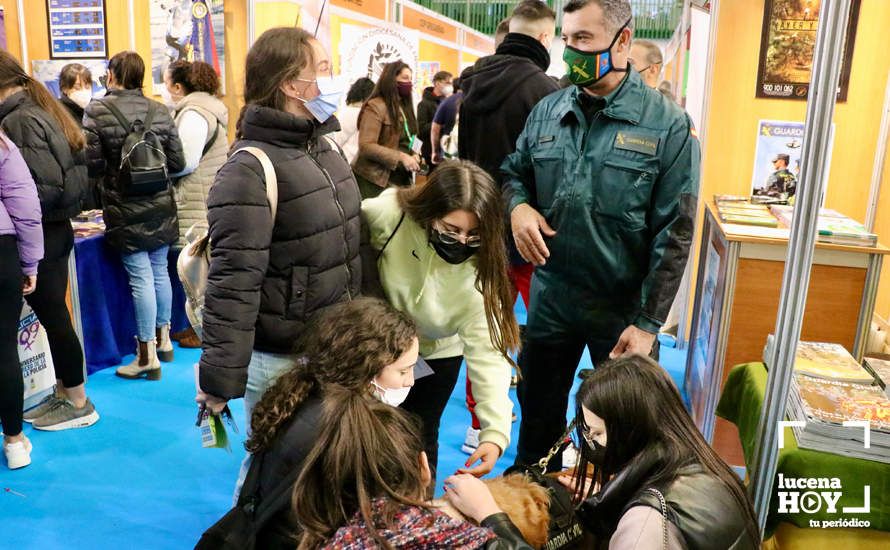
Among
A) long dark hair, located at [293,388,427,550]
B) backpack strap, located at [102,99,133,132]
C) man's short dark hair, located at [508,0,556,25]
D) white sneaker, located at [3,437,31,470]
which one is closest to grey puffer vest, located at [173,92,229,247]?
backpack strap, located at [102,99,133,132]

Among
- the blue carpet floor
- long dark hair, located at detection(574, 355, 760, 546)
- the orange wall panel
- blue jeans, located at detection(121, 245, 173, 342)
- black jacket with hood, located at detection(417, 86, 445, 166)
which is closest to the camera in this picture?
long dark hair, located at detection(574, 355, 760, 546)

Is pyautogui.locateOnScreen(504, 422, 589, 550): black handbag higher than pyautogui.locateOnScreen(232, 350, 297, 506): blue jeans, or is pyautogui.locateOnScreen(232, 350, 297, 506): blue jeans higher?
pyautogui.locateOnScreen(232, 350, 297, 506): blue jeans

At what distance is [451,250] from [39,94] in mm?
1932

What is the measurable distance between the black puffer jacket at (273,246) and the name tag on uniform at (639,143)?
28.0 inches

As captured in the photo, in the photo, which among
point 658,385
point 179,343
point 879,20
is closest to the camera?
point 658,385

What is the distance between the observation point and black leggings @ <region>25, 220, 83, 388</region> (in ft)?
9.89

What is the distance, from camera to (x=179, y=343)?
4.46 m

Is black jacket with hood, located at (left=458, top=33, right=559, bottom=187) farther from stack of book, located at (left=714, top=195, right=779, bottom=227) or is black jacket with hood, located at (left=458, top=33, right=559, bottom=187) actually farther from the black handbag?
the black handbag

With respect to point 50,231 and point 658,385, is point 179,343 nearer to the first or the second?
point 50,231

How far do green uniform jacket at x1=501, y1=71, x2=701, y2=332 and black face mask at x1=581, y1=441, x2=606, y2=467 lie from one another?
423 mm

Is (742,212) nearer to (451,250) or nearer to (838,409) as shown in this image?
(838,409)

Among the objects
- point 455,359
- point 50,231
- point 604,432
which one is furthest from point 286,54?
point 50,231

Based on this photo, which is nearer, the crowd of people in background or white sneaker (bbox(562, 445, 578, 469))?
the crowd of people in background

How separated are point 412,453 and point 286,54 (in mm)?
1013
